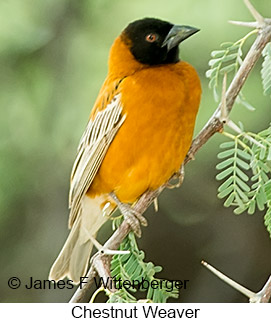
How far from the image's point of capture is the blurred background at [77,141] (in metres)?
1.99

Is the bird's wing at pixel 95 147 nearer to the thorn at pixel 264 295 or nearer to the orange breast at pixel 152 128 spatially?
the orange breast at pixel 152 128

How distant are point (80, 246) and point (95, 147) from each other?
310 mm

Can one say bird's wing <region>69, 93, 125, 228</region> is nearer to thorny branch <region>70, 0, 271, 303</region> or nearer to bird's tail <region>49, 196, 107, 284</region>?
bird's tail <region>49, 196, 107, 284</region>

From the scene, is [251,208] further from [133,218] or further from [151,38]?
[151,38]

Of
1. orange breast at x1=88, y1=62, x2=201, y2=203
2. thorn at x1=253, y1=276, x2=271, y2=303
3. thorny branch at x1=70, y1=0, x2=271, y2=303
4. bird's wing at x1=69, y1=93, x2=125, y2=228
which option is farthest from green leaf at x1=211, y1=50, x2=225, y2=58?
thorn at x1=253, y1=276, x2=271, y2=303

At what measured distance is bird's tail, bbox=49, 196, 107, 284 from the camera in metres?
1.78

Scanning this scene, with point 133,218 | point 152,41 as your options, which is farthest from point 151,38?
point 133,218

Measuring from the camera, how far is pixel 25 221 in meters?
2.02

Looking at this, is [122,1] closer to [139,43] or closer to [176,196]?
[139,43]

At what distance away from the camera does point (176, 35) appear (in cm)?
167

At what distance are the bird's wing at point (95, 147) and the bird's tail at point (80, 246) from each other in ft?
0.14

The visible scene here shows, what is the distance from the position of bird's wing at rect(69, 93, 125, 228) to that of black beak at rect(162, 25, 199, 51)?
197mm

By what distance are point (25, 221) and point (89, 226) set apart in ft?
0.98
